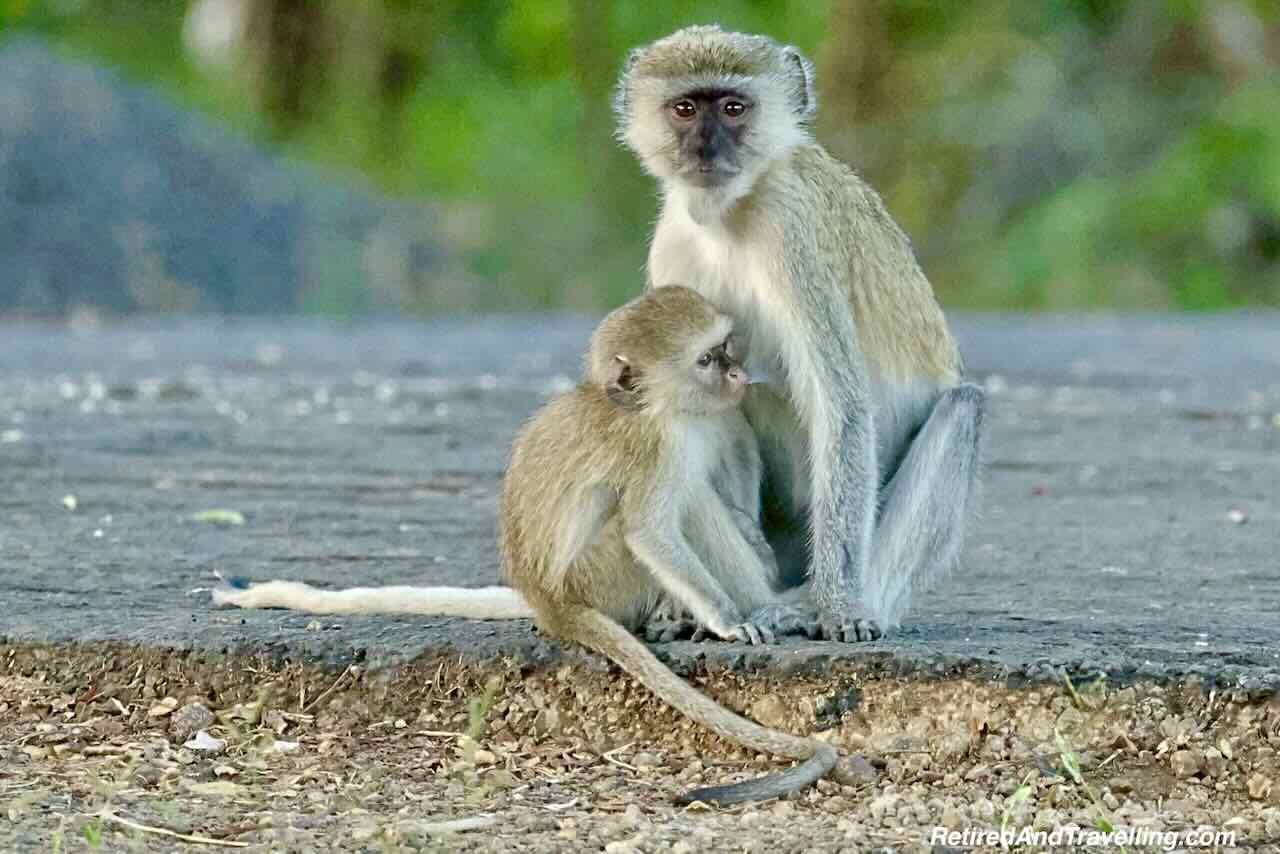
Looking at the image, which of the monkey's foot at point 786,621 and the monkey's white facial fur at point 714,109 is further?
the monkey's white facial fur at point 714,109

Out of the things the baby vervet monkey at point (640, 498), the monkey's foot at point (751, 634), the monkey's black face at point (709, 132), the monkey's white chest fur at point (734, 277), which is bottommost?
the monkey's foot at point (751, 634)

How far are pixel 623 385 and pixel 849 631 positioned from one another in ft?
2.46

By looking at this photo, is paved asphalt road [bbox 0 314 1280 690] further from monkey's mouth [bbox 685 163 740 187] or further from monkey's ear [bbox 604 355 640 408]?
monkey's mouth [bbox 685 163 740 187]

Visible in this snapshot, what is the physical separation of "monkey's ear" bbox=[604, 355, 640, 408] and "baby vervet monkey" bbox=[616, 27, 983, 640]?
0.52 metres

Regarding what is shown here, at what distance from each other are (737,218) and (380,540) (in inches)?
72.3

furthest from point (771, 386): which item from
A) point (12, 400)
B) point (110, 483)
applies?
point (12, 400)

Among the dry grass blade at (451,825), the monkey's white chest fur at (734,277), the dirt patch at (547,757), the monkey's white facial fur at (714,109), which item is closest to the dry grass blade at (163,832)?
the dirt patch at (547,757)

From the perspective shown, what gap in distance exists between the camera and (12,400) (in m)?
10.5

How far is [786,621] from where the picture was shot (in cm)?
512

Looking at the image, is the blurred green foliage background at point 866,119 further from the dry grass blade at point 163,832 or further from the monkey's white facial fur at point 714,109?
the dry grass blade at point 163,832

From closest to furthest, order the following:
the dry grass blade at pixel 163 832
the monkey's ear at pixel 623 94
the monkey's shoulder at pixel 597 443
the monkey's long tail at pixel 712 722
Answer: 1. the dry grass blade at pixel 163 832
2. the monkey's long tail at pixel 712 722
3. the monkey's shoulder at pixel 597 443
4. the monkey's ear at pixel 623 94

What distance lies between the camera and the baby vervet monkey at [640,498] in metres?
4.96

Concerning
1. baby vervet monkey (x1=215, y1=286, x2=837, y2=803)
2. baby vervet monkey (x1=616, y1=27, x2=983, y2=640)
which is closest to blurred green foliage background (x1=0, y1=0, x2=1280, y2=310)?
baby vervet monkey (x1=616, y1=27, x2=983, y2=640)

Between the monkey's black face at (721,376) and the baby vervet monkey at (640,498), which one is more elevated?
the monkey's black face at (721,376)
